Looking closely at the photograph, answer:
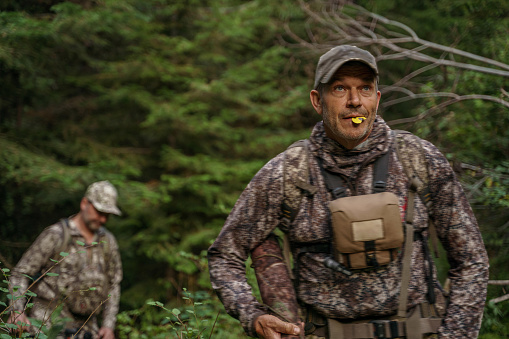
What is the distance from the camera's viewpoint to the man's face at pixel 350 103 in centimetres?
276

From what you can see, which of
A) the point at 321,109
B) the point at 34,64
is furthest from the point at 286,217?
the point at 34,64

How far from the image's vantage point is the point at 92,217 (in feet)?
18.0

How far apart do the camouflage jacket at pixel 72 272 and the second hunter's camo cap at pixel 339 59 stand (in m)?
2.87

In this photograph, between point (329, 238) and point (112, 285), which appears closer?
point (329, 238)

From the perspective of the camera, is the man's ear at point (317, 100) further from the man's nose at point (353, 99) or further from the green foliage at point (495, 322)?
the green foliage at point (495, 322)

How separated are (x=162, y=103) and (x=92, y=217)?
5952 mm

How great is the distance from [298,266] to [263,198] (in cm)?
40

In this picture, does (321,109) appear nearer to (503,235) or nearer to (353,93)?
(353,93)

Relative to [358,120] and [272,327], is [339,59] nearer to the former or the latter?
[358,120]

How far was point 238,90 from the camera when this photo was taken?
1173cm

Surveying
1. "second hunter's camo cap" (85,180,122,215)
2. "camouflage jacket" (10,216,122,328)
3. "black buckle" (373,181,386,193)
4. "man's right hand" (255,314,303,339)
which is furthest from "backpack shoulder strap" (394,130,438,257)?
"second hunter's camo cap" (85,180,122,215)

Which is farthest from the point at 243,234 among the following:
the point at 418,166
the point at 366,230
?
the point at 418,166

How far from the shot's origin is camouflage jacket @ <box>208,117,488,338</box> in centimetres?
259

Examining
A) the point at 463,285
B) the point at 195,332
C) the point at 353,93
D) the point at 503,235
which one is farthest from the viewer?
the point at 503,235
